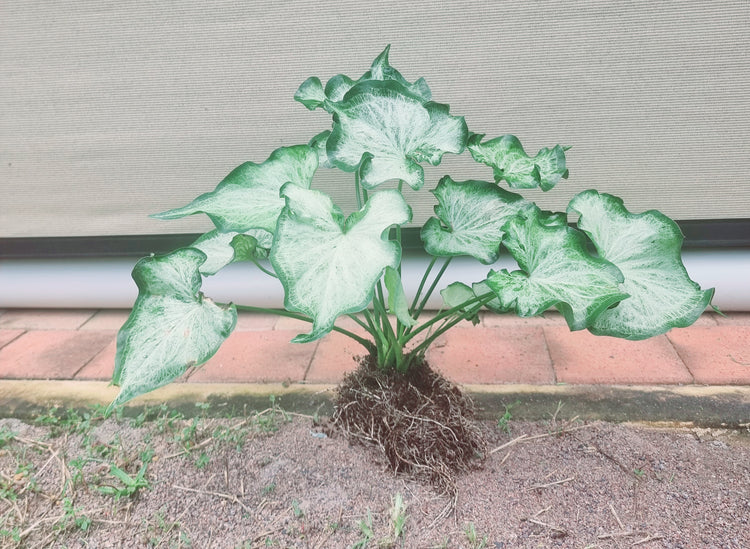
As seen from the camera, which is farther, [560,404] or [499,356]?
[499,356]

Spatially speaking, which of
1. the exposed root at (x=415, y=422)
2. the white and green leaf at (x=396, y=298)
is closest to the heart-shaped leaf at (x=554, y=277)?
the white and green leaf at (x=396, y=298)

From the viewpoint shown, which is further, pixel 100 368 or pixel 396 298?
pixel 100 368

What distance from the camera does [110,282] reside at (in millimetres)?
1668

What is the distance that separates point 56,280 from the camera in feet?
5.54

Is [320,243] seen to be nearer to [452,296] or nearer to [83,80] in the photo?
[452,296]

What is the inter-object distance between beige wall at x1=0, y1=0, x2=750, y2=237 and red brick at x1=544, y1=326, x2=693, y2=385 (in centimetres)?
38

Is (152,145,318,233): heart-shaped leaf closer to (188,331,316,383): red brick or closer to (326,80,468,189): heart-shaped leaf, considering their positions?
(326,80,468,189): heart-shaped leaf

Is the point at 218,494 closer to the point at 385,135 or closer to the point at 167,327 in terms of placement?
the point at 167,327

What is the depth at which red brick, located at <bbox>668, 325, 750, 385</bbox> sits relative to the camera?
1.25m

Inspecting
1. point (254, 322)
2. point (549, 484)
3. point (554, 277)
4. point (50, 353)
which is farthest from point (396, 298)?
point (50, 353)

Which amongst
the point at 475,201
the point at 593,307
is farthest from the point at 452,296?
the point at 593,307

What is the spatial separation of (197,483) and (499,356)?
0.76 m

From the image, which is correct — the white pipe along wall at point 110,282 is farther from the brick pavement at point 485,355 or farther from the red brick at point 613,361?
the red brick at point 613,361

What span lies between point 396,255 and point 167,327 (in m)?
0.36
